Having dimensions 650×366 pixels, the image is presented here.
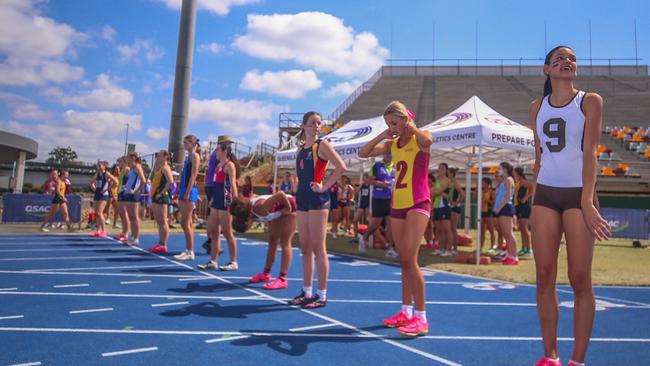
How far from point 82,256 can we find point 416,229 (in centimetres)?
677

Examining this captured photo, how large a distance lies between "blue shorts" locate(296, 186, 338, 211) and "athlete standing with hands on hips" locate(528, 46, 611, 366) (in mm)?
2249

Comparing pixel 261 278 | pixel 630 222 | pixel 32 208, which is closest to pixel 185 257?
pixel 261 278

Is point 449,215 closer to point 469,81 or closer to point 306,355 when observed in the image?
point 306,355

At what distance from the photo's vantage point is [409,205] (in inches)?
149

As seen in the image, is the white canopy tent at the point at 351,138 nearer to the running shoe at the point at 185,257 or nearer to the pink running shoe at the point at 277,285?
the running shoe at the point at 185,257

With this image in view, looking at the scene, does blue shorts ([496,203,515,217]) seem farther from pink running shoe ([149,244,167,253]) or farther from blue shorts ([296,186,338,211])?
pink running shoe ([149,244,167,253])

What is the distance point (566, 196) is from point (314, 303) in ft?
9.21

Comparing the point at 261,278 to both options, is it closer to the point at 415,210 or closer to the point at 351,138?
the point at 415,210

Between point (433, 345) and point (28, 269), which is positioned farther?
point (28, 269)

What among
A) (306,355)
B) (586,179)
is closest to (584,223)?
(586,179)

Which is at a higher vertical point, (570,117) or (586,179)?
(570,117)

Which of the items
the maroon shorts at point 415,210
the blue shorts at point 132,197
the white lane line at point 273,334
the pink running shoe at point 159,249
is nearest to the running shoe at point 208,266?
the pink running shoe at point 159,249

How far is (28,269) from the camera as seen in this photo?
637 centimetres

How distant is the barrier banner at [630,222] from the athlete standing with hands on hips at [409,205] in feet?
50.3
